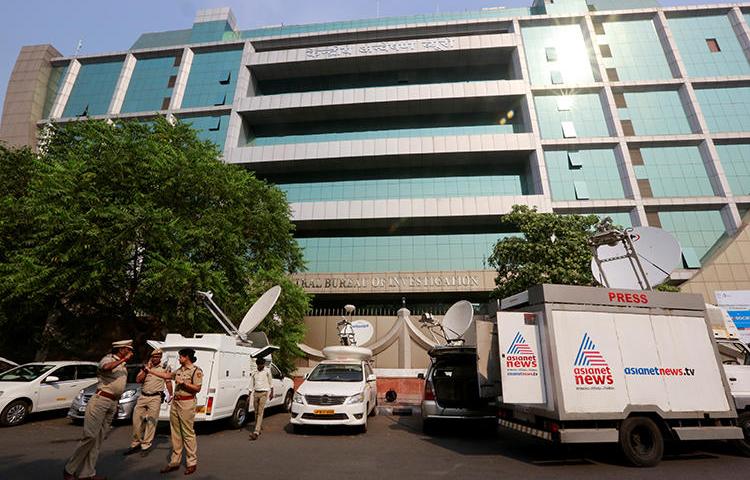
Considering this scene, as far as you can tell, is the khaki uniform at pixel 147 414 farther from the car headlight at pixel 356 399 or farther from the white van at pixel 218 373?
the car headlight at pixel 356 399

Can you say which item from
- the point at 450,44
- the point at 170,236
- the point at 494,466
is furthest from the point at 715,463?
the point at 450,44

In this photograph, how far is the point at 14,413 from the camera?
31.6 ft

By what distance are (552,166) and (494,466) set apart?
89.0 feet

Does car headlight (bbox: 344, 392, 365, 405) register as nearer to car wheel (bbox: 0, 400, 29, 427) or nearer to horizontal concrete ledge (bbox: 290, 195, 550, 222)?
car wheel (bbox: 0, 400, 29, 427)

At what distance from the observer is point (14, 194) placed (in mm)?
16656

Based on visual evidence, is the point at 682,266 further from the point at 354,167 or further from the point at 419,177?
the point at 354,167

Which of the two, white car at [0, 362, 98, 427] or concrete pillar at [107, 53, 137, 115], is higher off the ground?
concrete pillar at [107, 53, 137, 115]

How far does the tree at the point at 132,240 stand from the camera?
12.3m

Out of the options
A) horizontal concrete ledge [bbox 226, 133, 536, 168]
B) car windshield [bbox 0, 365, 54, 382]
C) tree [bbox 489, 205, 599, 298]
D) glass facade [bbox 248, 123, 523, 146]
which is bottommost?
car windshield [bbox 0, 365, 54, 382]

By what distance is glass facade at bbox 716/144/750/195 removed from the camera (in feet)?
86.4

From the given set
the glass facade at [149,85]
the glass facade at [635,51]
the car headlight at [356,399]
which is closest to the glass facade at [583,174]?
the glass facade at [635,51]

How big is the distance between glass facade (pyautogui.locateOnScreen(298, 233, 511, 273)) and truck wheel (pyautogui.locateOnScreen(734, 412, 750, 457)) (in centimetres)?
1917

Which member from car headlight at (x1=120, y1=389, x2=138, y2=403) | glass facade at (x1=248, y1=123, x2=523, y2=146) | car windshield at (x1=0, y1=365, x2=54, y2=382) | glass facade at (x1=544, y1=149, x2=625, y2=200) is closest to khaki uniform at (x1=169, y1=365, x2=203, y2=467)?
car headlight at (x1=120, y1=389, x2=138, y2=403)

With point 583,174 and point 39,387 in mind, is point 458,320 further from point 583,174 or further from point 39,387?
point 583,174
